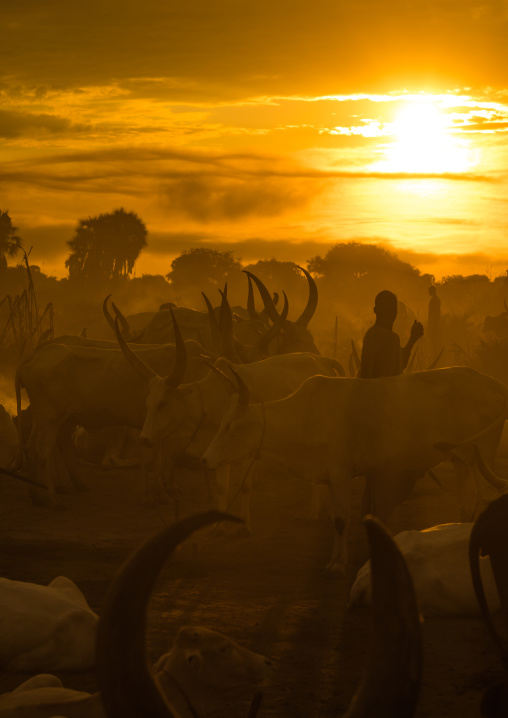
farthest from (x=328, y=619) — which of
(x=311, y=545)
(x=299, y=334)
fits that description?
(x=299, y=334)

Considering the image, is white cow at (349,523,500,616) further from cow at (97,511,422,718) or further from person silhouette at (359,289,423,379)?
cow at (97,511,422,718)

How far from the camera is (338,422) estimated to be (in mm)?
6773

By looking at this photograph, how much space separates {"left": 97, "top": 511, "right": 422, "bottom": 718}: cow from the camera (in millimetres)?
2166

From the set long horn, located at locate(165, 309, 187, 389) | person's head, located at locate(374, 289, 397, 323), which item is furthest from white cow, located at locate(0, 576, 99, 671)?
person's head, located at locate(374, 289, 397, 323)

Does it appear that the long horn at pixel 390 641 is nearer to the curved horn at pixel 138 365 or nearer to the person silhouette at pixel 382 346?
the person silhouette at pixel 382 346

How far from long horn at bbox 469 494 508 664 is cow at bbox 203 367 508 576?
308 centimetres

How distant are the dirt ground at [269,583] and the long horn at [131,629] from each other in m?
1.95

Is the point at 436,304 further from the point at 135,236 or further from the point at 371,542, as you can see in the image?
the point at 135,236

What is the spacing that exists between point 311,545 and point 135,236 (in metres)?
50.7

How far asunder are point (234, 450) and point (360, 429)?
3.13 ft

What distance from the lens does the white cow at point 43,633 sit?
172 inches

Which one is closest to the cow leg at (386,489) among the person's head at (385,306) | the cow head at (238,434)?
the cow head at (238,434)

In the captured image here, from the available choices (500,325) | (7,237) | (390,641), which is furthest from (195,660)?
(7,237)

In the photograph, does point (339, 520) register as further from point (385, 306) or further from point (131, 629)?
point (131, 629)
